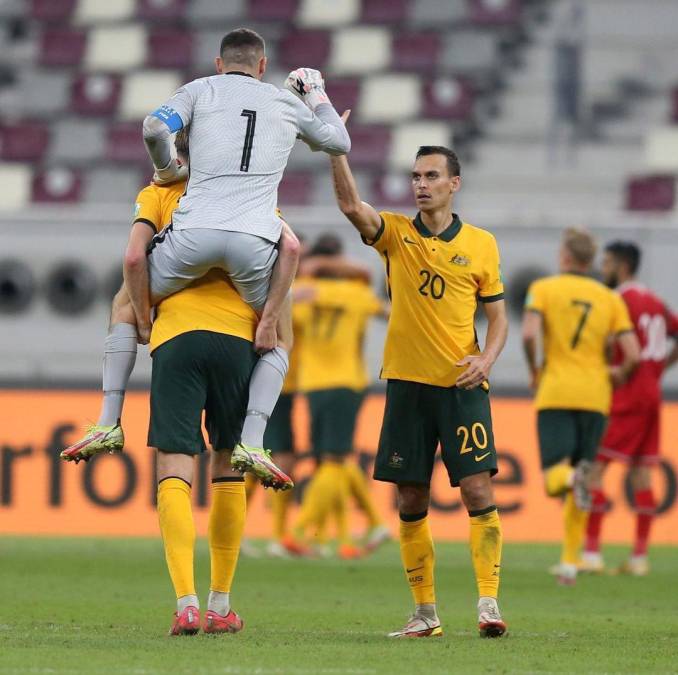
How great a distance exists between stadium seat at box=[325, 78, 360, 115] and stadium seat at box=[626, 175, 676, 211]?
3.81 m

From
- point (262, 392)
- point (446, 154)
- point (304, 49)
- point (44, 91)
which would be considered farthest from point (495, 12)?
point (262, 392)

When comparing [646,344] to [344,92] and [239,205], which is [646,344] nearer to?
[239,205]

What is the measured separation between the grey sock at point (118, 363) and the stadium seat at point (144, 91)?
15435 millimetres

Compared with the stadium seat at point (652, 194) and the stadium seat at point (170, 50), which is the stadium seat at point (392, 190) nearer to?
the stadium seat at point (652, 194)

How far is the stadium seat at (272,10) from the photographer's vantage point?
23547 mm

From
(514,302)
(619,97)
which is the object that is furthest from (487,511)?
(619,97)

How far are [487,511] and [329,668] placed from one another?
1.50 meters

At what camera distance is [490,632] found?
6871mm

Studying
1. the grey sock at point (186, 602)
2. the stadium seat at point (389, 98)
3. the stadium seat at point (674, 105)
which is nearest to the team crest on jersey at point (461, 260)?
the grey sock at point (186, 602)

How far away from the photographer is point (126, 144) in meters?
21.3

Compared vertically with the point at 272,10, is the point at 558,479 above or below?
below

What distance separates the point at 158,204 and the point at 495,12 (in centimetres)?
1693

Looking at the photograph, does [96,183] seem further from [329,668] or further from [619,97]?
[329,668]

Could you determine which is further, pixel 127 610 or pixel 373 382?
pixel 373 382
